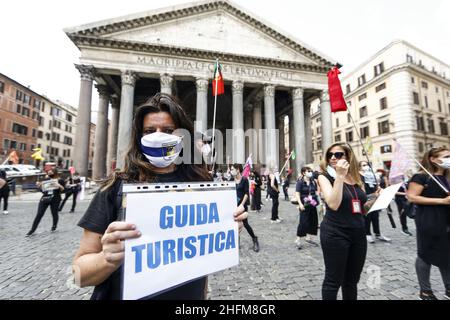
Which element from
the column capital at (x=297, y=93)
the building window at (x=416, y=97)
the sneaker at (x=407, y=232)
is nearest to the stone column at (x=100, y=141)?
the column capital at (x=297, y=93)

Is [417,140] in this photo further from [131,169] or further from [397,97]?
[131,169]

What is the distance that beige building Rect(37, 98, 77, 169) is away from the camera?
44.7m

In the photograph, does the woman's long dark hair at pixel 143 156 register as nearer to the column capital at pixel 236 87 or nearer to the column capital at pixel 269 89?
the column capital at pixel 236 87

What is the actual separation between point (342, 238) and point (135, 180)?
213cm

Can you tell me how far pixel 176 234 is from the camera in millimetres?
1212

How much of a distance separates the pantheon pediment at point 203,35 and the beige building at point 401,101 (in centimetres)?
1210

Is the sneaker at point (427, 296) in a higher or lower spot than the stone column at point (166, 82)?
lower

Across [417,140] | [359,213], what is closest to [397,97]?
[417,140]

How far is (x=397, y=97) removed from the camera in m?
27.9

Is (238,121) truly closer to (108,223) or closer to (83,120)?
(83,120)

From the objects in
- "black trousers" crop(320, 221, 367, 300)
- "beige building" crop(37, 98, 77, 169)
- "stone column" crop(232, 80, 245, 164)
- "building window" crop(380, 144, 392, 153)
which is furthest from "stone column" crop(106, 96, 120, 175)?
"building window" crop(380, 144, 392, 153)

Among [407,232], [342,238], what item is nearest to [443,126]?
[407,232]

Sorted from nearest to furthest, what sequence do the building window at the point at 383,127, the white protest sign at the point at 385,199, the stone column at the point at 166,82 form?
the white protest sign at the point at 385,199 → the stone column at the point at 166,82 → the building window at the point at 383,127

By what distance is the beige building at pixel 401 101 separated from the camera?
89.8 feet
